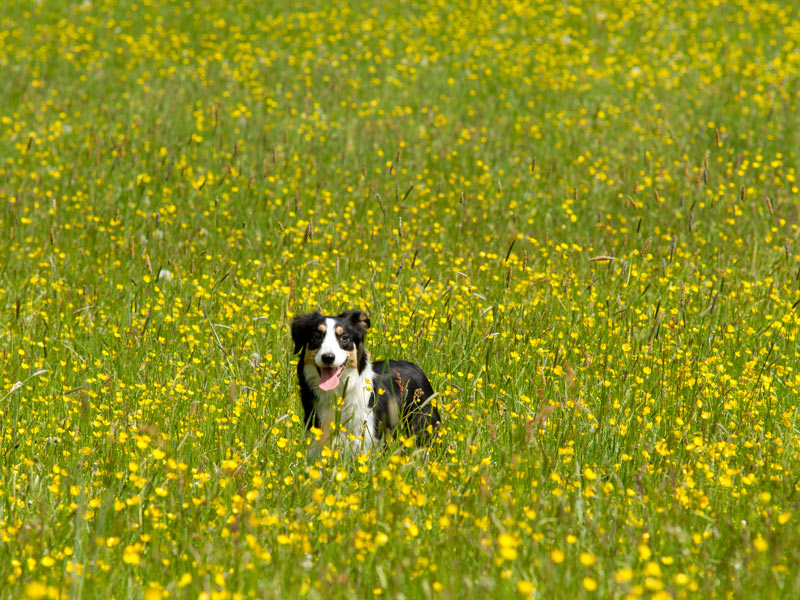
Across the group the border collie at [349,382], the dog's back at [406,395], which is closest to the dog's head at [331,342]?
the border collie at [349,382]

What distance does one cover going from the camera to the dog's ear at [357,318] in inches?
201

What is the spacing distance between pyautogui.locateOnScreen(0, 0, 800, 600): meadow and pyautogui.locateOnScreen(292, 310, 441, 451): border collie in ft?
0.54

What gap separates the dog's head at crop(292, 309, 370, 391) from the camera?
4.77 meters

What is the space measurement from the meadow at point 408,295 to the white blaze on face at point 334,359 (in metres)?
0.30

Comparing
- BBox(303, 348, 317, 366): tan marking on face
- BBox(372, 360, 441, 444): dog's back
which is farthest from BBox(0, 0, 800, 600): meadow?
BBox(303, 348, 317, 366): tan marking on face

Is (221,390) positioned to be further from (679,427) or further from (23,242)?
(23,242)

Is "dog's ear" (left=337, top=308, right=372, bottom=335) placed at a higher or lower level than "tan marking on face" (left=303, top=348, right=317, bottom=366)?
higher

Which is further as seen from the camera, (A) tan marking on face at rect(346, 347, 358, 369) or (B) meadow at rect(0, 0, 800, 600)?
(A) tan marking on face at rect(346, 347, 358, 369)

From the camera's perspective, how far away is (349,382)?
496 centimetres

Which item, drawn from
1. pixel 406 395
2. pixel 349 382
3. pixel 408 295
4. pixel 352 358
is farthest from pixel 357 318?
pixel 408 295

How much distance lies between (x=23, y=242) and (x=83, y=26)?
8.67 metres

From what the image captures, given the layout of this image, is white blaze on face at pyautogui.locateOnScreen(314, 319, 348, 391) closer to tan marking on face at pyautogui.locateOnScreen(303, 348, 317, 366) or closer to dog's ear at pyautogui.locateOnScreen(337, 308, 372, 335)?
tan marking on face at pyautogui.locateOnScreen(303, 348, 317, 366)

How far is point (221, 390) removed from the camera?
502 centimetres

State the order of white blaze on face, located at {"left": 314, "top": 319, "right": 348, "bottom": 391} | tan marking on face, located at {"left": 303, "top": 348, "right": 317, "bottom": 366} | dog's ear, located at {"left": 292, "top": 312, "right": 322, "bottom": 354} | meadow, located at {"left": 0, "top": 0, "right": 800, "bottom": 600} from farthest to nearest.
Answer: dog's ear, located at {"left": 292, "top": 312, "right": 322, "bottom": 354}
tan marking on face, located at {"left": 303, "top": 348, "right": 317, "bottom": 366}
white blaze on face, located at {"left": 314, "top": 319, "right": 348, "bottom": 391}
meadow, located at {"left": 0, "top": 0, "right": 800, "bottom": 600}
